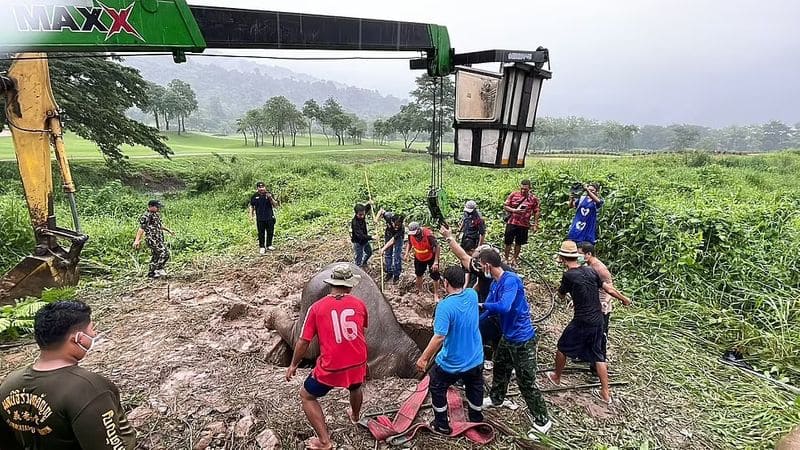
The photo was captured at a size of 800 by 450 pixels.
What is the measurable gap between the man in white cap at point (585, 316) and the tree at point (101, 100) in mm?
Answer: 18873

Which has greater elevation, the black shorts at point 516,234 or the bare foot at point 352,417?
the black shorts at point 516,234

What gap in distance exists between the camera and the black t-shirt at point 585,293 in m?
4.43

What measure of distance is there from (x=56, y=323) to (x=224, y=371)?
288cm

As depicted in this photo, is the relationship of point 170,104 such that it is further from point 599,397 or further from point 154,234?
point 599,397

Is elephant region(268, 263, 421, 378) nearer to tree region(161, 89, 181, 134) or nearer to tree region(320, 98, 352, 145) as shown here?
tree region(320, 98, 352, 145)

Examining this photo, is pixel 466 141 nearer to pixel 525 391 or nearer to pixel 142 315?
pixel 525 391

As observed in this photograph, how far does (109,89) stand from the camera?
18.3 metres

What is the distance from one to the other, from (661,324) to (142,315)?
7540 mm

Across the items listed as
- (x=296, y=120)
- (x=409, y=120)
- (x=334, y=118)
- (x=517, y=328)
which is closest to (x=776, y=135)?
(x=409, y=120)

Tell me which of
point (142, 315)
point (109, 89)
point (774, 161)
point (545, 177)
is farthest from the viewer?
point (774, 161)

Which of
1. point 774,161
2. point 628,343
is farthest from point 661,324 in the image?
point 774,161

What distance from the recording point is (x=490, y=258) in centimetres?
407

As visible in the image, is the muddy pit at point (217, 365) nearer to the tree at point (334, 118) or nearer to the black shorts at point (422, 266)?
the black shorts at point (422, 266)

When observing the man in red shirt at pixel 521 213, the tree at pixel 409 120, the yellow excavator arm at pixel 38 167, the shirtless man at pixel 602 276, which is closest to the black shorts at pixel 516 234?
the man in red shirt at pixel 521 213
